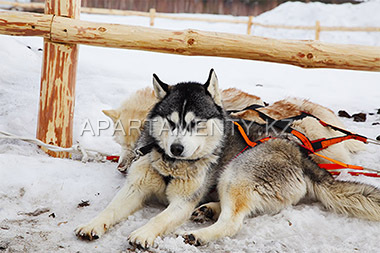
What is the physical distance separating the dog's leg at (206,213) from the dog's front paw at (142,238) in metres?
0.47

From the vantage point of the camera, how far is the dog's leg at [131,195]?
7.72 feet

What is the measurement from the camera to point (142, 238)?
219cm

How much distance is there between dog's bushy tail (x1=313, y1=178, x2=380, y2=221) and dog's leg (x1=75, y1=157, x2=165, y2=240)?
1208mm

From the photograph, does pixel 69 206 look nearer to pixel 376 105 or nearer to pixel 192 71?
pixel 376 105

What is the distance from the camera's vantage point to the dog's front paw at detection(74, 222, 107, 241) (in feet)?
7.29

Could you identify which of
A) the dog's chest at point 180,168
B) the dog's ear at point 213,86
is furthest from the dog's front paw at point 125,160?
the dog's ear at point 213,86

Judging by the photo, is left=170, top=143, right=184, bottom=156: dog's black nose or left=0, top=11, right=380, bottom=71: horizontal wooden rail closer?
left=170, top=143, right=184, bottom=156: dog's black nose

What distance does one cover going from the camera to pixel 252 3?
2319 cm

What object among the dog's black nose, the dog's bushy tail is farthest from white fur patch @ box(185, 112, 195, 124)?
the dog's bushy tail

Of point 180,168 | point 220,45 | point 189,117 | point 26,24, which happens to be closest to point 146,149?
point 180,168

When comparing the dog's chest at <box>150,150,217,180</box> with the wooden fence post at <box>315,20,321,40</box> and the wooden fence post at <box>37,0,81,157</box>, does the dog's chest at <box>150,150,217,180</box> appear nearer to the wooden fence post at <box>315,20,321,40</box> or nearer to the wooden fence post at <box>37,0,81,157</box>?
the wooden fence post at <box>37,0,81,157</box>

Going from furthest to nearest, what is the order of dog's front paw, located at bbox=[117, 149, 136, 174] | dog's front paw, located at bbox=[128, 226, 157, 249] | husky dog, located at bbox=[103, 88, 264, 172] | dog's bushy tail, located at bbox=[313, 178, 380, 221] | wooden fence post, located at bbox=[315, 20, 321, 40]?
wooden fence post, located at bbox=[315, 20, 321, 40], husky dog, located at bbox=[103, 88, 264, 172], dog's front paw, located at bbox=[117, 149, 136, 174], dog's bushy tail, located at bbox=[313, 178, 380, 221], dog's front paw, located at bbox=[128, 226, 157, 249]

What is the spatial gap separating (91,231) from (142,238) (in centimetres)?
33

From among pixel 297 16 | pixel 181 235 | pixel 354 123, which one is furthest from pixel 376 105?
pixel 297 16
